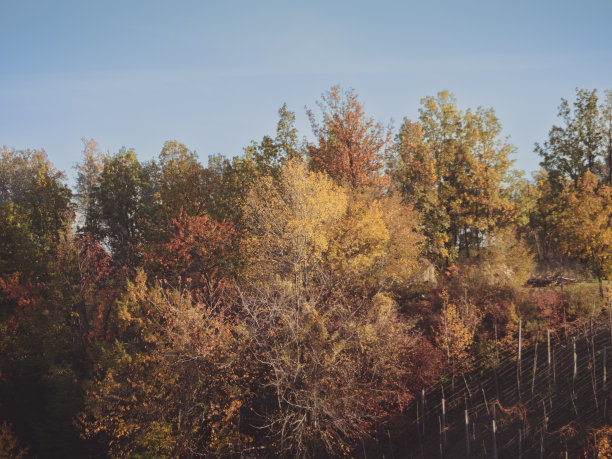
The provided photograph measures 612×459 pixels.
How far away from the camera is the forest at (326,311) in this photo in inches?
671

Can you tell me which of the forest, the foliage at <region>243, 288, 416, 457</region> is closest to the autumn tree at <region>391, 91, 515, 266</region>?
the forest

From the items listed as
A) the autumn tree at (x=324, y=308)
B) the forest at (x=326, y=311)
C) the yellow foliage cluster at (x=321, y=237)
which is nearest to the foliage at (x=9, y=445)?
the forest at (x=326, y=311)

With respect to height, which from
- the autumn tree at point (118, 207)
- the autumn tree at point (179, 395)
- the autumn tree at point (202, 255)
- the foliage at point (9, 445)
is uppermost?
the autumn tree at point (118, 207)

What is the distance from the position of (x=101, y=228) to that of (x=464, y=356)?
107 feet

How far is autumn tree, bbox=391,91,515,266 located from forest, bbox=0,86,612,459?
0.53ft

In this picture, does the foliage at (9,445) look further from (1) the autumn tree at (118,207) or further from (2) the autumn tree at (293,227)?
(1) the autumn tree at (118,207)

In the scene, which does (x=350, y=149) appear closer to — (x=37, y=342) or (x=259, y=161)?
(x=259, y=161)

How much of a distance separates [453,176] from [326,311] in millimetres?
16993

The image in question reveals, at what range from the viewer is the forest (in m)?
17.0

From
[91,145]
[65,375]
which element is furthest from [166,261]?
[91,145]

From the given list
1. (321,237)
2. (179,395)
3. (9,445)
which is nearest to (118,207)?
(9,445)

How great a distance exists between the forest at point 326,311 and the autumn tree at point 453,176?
16 cm

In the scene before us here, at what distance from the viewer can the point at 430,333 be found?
23109 mm

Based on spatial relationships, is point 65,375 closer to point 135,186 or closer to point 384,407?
point 384,407
